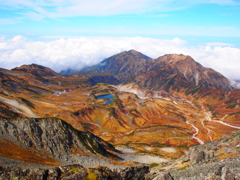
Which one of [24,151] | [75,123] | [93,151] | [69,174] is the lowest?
[75,123]

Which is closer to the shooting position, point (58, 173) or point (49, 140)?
point (58, 173)

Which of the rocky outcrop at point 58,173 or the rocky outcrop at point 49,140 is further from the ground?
the rocky outcrop at point 58,173

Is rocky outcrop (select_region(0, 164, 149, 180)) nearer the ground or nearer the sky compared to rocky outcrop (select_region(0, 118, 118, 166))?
nearer the sky

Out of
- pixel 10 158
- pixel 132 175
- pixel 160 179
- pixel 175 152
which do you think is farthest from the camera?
pixel 175 152

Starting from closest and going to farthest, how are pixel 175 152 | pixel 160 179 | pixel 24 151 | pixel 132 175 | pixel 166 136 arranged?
pixel 160 179
pixel 132 175
pixel 24 151
pixel 175 152
pixel 166 136

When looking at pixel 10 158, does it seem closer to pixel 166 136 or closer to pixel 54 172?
pixel 54 172

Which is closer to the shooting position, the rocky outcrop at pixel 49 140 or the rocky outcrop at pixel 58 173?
the rocky outcrop at pixel 58 173

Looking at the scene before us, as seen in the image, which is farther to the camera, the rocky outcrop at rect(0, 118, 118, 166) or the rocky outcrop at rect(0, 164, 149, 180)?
the rocky outcrop at rect(0, 118, 118, 166)

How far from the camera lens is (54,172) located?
3070cm

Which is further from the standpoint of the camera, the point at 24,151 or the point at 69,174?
the point at 24,151

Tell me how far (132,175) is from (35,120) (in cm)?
5705

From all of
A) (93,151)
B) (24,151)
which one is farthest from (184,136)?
(24,151)

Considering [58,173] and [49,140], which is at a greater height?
[58,173]

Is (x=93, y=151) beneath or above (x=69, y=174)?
beneath
